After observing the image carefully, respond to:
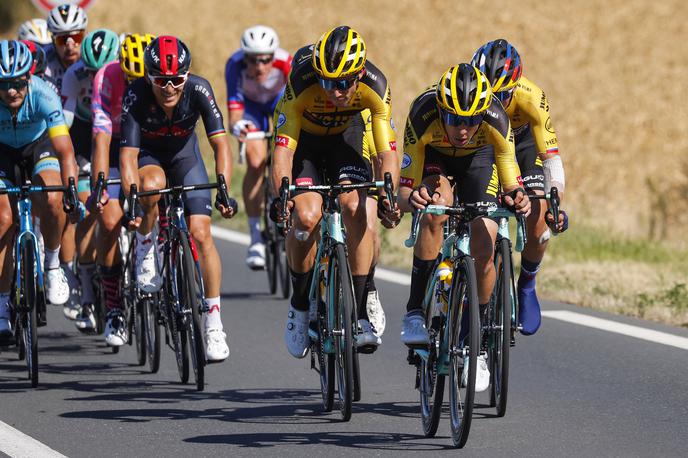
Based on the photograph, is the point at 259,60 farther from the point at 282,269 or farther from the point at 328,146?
the point at 328,146

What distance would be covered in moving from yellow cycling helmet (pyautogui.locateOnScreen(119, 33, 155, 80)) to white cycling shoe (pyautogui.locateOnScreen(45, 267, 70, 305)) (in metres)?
1.61

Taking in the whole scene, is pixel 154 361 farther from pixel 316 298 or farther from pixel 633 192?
pixel 633 192

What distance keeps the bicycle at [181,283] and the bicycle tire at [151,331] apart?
10 millimetres

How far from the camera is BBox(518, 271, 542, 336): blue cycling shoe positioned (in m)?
9.86

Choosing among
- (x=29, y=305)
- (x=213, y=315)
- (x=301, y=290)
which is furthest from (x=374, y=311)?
(x=29, y=305)

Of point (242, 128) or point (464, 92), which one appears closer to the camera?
point (464, 92)

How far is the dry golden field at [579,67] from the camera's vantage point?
54.5 ft

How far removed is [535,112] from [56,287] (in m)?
3.70

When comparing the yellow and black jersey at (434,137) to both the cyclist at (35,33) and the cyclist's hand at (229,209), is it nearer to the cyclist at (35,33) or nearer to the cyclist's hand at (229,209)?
the cyclist's hand at (229,209)

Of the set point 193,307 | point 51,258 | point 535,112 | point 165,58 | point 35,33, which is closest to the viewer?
point 193,307

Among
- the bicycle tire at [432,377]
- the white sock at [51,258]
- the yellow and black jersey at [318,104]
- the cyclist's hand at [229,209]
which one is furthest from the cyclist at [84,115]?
the bicycle tire at [432,377]

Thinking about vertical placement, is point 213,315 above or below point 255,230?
below

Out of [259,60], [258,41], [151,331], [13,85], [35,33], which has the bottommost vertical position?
[151,331]

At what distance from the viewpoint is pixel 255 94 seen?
14586 mm
